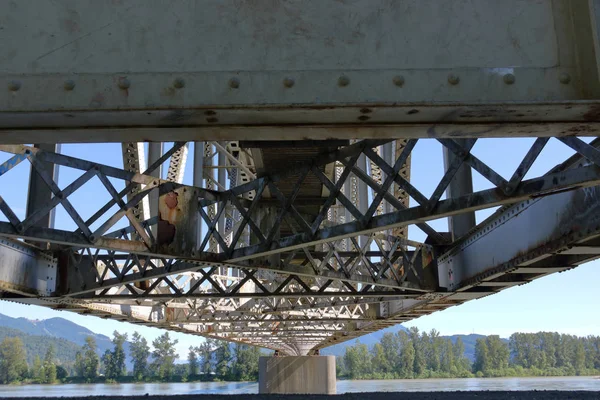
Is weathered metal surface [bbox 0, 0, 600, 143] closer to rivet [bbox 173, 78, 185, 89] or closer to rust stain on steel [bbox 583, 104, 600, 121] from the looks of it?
rivet [bbox 173, 78, 185, 89]

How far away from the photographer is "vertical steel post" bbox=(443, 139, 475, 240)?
1250cm

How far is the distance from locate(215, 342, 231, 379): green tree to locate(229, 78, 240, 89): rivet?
16224cm

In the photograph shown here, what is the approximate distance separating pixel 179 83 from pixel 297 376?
40314mm

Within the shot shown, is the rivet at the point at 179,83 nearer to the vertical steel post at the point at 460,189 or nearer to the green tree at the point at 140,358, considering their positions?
the vertical steel post at the point at 460,189

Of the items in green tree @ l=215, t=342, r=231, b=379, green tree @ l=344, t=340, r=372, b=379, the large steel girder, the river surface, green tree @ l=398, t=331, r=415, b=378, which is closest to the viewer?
the large steel girder

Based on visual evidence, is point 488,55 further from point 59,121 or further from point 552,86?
point 59,121

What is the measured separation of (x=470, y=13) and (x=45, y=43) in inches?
127

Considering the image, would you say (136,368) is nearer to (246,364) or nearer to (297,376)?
(246,364)

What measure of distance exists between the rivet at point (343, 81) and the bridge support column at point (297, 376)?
131ft

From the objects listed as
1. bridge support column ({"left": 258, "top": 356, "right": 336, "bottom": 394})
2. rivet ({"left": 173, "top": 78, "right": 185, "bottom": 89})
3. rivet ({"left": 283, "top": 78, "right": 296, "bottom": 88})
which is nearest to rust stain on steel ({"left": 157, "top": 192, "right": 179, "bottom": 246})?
rivet ({"left": 173, "top": 78, "right": 185, "bottom": 89})

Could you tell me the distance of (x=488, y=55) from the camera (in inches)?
182

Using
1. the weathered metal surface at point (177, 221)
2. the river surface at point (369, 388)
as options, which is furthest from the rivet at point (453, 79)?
the river surface at point (369, 388)

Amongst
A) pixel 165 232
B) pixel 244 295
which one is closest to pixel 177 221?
pixel 165 232

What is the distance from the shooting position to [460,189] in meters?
12.5
